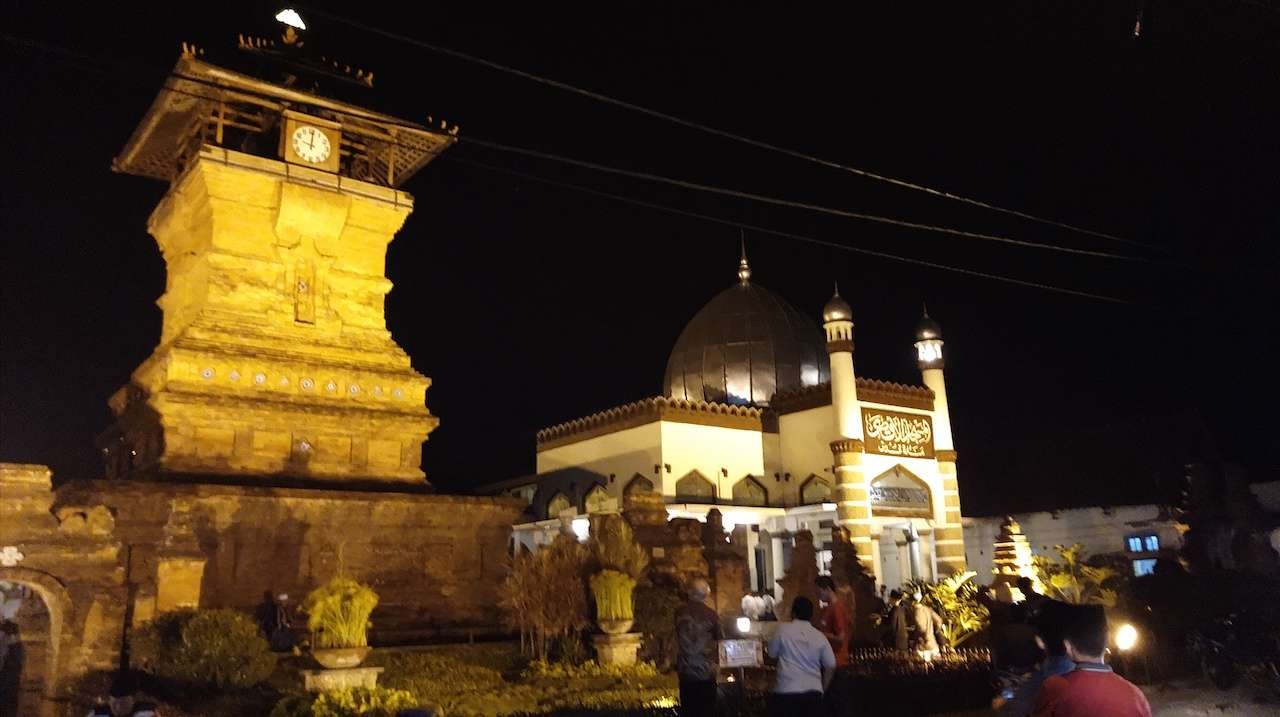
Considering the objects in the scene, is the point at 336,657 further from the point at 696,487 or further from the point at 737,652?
the point at 696,487

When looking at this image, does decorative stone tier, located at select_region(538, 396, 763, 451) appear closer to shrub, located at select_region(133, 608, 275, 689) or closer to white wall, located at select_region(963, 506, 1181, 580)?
white wall, located at select_region(963, 506, 1181, 580)

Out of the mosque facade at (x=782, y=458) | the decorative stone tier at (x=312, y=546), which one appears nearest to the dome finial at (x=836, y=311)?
the mosque facade at (x=782, y=458)

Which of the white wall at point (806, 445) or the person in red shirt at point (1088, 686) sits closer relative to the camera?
the person in red shirt at point (1088, 686)

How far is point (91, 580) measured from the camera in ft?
40.4

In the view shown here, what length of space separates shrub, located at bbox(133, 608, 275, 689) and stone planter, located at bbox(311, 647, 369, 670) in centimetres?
100

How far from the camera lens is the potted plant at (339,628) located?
1040cm

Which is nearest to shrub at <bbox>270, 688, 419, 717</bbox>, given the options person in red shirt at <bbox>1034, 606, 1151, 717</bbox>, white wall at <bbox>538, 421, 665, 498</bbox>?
person in red shirt at <bbox>1034, 606, 1151, 717</bbox>

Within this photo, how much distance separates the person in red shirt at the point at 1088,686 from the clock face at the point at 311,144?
55.8ft

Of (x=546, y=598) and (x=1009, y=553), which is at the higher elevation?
(x=1009, y=553)

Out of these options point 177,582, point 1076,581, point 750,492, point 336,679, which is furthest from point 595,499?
point 336,679

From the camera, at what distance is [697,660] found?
8203 millimetres

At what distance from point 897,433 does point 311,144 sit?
789 inches

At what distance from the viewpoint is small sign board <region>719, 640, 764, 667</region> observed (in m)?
8.50

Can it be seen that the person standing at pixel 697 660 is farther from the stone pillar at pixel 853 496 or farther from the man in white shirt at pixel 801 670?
the stone pillar at pixel 853 496
